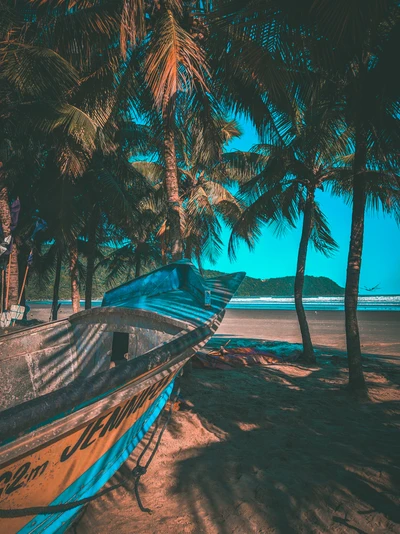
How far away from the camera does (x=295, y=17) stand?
197 inches

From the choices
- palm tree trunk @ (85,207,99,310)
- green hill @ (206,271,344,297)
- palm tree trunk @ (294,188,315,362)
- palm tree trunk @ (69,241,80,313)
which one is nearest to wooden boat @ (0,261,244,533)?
palm tree trunk @ (294,188,315,362)

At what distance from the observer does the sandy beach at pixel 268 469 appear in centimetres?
309

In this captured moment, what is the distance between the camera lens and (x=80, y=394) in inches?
78.0

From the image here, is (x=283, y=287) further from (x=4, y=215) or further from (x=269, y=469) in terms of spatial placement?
(x=269, y=469)

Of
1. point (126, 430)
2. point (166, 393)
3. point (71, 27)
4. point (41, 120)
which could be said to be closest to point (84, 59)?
point (71, 27)

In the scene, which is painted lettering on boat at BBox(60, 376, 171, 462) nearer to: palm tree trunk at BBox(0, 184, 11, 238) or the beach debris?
the beach debris

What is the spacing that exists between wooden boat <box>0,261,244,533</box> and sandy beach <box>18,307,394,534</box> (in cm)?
55

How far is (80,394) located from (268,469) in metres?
2.89

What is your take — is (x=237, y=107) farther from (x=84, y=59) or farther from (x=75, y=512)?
(x=75, y=512)

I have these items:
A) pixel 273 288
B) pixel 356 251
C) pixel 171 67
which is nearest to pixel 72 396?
pixel 171 67

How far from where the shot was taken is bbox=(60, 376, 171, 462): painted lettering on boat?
224 cm

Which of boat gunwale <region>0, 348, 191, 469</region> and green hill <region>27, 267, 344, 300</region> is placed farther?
green hill <region>27, 267, 344, 300</region>

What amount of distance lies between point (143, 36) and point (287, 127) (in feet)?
13.7

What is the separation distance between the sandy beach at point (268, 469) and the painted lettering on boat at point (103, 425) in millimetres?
597
